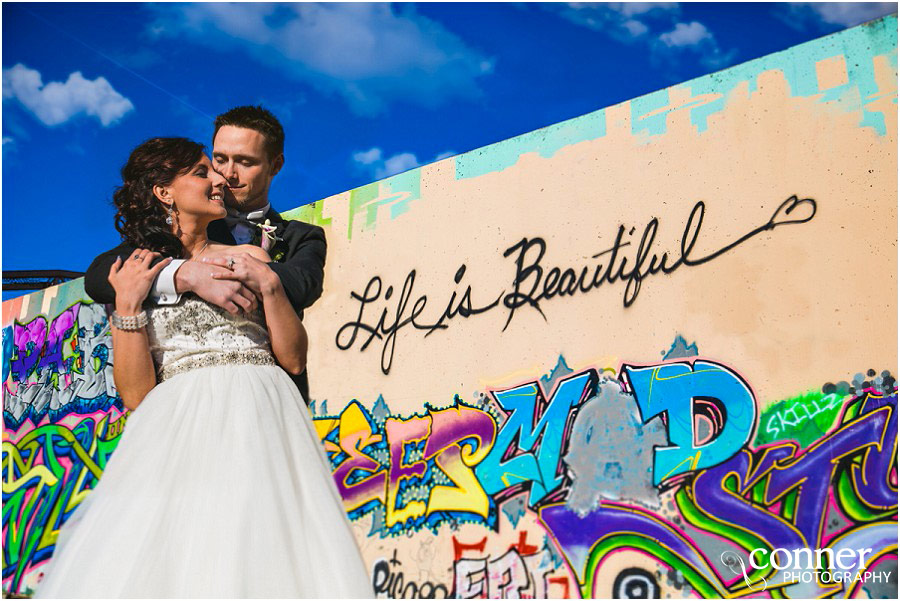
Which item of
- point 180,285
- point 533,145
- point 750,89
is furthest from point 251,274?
point 533,145

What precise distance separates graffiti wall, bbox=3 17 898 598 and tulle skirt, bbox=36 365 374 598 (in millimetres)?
3805

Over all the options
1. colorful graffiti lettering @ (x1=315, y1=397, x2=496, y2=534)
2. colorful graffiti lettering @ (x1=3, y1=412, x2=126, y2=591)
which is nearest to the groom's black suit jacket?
colorful graffiti lettering @ (x1=315, y1=397, x2=496, y2=534)

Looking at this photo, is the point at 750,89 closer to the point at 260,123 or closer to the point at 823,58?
the point at 823,58

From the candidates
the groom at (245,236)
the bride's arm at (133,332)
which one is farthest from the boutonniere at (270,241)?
the bride's arm at (133,332)

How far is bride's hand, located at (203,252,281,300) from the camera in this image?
174 centimetres

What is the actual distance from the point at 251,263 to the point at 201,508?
55 centimetres

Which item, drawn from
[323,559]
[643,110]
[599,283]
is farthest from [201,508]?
[643,110]

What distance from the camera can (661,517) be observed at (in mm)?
5027

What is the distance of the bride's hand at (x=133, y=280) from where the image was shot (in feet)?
5.84

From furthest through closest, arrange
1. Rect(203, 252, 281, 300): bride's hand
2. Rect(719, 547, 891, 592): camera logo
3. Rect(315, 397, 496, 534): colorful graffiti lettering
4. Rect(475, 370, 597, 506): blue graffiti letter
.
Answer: Rect(315, 397, 496, 534): colorful graffiti lettering, Rect(475, 370, 597, 506): blue graffiti letter, Rect(719, 547, 891, 592): camera logo, Rect(203, 252, 281, 300): bride's hand

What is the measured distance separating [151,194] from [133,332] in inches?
13.6

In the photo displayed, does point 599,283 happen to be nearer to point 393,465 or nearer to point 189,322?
point 393,465

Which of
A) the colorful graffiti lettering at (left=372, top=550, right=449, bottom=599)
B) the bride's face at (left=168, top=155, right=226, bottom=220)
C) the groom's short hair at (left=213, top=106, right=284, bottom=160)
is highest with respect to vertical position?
the groom's short hair at (left=213, top=106, right=284, bottom=160)

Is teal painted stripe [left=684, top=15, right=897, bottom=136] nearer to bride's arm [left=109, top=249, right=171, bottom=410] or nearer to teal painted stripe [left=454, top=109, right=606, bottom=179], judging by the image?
teal painted stripe [left=454, top=109, right=606, bottom=179]
